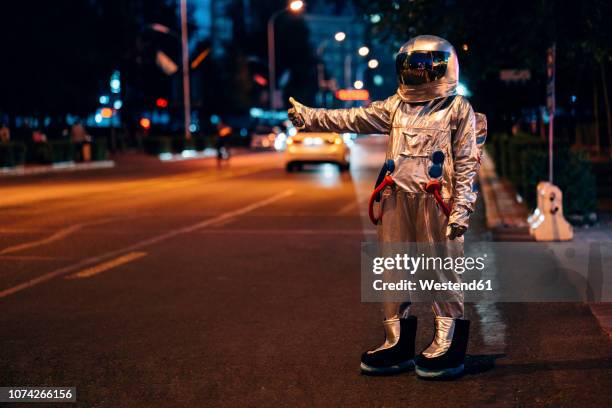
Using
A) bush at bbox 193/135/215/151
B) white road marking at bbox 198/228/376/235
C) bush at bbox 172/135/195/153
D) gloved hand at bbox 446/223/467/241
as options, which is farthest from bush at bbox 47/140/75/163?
gloved hand at bbox 446/223/467/241

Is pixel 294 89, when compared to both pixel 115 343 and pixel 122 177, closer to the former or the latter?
pixel 122 177

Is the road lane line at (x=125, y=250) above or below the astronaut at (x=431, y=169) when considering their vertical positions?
below

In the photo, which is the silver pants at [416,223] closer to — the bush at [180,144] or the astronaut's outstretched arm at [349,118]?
the astronaut's outstretched arm at [349,118]

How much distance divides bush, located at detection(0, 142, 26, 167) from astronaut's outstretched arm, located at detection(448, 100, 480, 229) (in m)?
31.0

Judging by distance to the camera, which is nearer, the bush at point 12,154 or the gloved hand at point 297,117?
the gloved hand at point 297,117

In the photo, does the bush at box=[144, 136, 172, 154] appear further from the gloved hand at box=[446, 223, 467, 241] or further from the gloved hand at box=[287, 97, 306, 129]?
the gloved hand at box=[446, 223, 467, 241]

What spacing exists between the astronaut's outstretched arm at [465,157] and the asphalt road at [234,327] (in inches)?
41.5

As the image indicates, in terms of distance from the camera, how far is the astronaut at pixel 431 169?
577 centimetres

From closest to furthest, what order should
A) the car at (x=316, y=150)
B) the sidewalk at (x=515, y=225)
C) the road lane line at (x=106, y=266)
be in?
the road lane line at (x=106, y=266)
the sidewalk at (x=515, y=225)
the car at (x=316, y=150)

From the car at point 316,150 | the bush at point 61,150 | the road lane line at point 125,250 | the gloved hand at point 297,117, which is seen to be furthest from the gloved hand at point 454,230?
the bush at point 61,150

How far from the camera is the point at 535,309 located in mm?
8211

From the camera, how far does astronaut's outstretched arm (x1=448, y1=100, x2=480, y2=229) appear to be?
573cm

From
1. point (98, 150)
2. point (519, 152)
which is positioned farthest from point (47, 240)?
point (98, 150)

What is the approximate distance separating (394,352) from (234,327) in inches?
74.2
